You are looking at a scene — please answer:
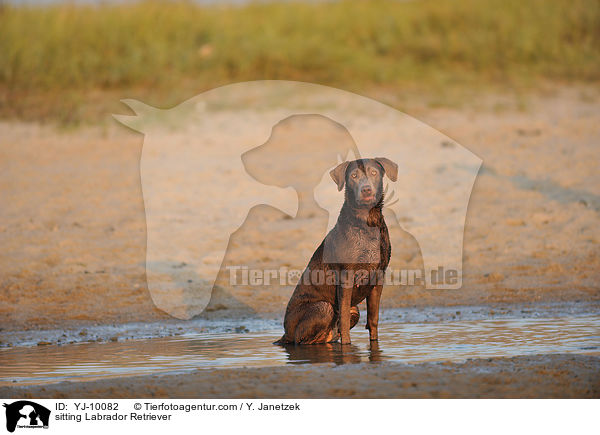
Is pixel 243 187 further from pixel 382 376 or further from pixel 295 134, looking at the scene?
pixel 382 376

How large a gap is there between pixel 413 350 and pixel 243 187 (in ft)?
20.3

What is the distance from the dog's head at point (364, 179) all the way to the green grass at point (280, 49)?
9.54m

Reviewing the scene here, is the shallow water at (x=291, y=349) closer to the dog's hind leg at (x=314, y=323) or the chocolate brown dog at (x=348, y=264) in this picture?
the dog's hind leg at (x=314, y=323)

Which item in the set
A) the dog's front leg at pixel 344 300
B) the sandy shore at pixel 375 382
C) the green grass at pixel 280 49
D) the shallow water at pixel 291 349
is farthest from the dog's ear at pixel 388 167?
the green grass at pixel 280 49

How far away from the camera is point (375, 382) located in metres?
5.55

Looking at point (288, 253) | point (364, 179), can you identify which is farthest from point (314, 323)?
point (288, 253)

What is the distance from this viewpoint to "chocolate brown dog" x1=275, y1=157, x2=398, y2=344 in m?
6.80

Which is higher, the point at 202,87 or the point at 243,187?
the point at 202,87

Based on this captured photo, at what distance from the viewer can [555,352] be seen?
6.43 m

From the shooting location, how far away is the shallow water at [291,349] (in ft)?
21.2

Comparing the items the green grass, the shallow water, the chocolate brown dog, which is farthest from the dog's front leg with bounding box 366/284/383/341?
the green grass

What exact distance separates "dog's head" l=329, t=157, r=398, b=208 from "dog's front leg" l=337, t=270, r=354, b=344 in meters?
0.55

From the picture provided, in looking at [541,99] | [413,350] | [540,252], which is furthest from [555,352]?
[541,99]

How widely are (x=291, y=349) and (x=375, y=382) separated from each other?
61.1 inches
